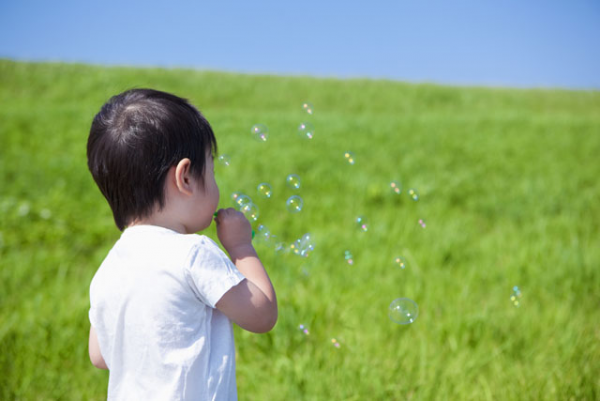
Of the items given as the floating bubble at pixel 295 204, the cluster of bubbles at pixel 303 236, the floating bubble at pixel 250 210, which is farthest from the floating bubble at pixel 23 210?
the floating bubble at pixel 250 210

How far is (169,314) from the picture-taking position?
48.0 inches

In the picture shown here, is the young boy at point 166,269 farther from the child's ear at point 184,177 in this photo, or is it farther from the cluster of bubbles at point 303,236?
the cluster of bubbles at point 303,236

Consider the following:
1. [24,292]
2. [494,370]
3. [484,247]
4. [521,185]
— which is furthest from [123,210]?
[521,185]

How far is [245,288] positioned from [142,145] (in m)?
0.48

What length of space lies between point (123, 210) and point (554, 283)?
3.25m

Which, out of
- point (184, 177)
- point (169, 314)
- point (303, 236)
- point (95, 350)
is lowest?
point (95, 350)

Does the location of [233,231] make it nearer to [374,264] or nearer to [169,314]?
[169,314]

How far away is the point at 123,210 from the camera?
1.34 m

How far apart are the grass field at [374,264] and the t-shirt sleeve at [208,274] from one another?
885 millimetres

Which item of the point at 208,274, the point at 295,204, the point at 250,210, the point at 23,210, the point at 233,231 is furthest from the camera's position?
the point at 23,210

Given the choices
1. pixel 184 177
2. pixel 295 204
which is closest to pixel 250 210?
pixel 295 204

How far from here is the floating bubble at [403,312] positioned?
2.06m

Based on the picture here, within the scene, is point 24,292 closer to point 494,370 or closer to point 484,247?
point 494,370

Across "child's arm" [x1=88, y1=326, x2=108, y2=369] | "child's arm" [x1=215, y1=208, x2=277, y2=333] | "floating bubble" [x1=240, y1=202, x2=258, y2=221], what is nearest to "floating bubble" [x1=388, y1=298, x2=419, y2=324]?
"floating bubble" [x1=240, y1=202, x2=258, y2=221]
